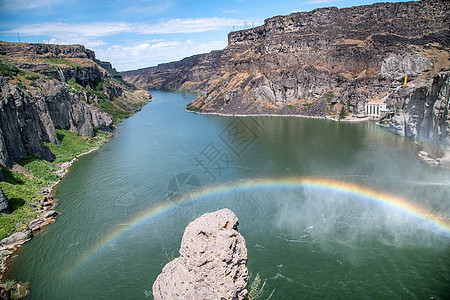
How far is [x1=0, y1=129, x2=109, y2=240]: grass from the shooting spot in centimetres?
2095

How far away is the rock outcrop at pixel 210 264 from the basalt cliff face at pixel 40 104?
86.2ft

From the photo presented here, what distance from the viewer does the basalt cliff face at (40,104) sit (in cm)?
2883

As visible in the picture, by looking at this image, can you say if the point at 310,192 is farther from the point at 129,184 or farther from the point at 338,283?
the point at 129,184

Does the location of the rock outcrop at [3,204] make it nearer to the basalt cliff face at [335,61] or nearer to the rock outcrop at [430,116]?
the rock outcrop at [430,116]

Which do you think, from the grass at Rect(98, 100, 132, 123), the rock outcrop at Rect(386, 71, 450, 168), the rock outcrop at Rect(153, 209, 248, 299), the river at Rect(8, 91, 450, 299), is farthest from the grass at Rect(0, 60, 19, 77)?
the rock outcrop at Rect(386, 71, 450, 168)

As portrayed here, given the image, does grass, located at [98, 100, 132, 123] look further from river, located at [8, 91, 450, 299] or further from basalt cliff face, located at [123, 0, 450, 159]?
river, located at [8, 91, 450, 299]

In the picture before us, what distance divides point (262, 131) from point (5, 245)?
44.0m

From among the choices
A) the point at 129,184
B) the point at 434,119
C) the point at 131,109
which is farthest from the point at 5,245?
the point at 131,109

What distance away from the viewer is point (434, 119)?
3123 centimetres

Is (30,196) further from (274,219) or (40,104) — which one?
(274,219)

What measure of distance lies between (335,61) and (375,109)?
72.5ft

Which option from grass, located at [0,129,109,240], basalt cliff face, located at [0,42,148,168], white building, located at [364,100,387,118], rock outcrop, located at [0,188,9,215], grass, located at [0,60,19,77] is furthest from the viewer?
white building, located at [364,100,387,118]

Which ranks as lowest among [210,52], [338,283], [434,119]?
[338,283]

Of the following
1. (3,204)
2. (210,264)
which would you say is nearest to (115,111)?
(3,204)
